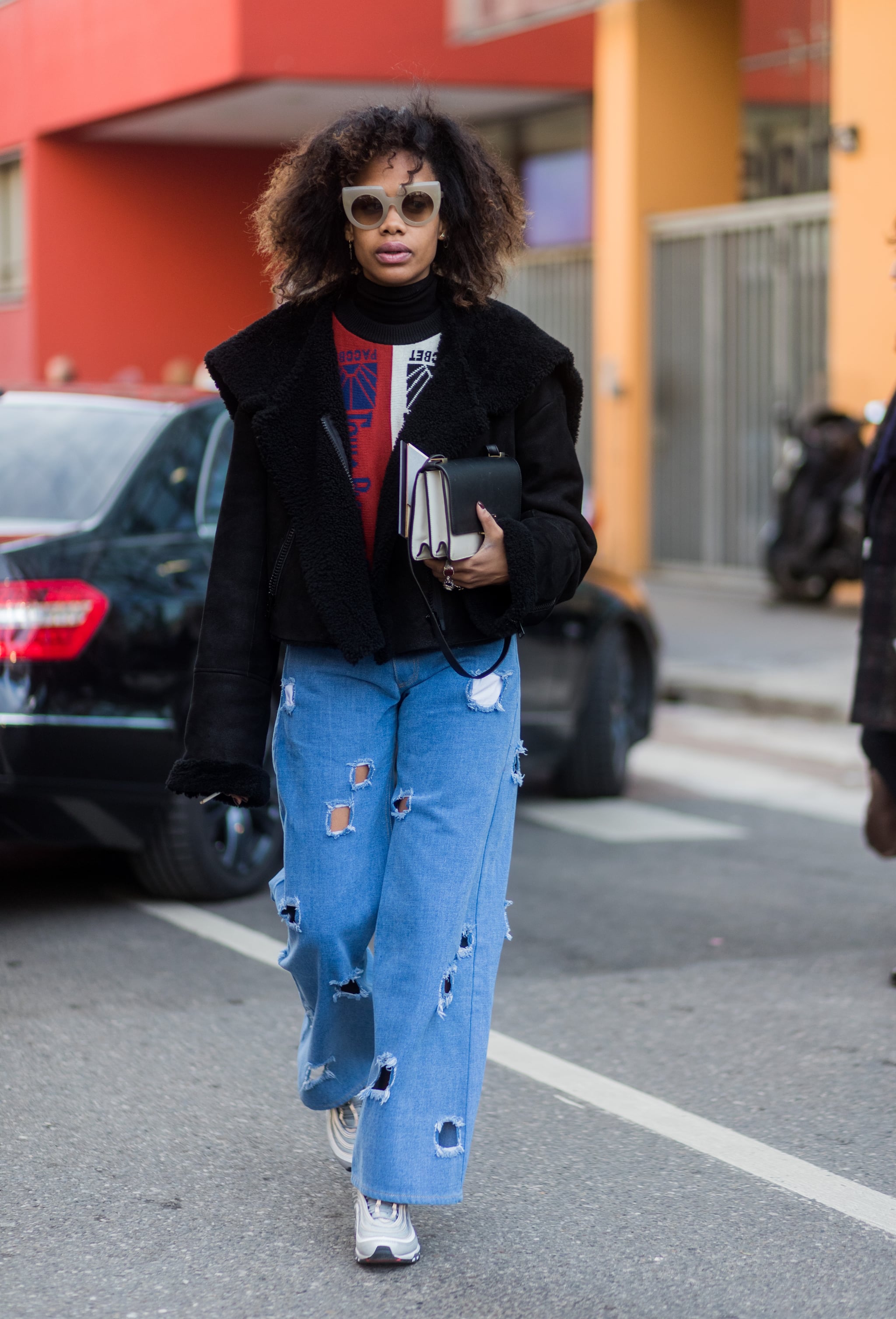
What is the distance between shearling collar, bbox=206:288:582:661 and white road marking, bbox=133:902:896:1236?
4.46 feet

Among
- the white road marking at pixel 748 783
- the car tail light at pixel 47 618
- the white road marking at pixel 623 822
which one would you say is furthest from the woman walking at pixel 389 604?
the white road marking at pixel 748 783

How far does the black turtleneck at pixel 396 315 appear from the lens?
3322mm

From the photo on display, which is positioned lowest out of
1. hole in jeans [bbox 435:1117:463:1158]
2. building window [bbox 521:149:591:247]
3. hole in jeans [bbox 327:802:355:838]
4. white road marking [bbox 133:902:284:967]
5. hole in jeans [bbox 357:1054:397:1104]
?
white road marking [bbox 133:902:284:967]

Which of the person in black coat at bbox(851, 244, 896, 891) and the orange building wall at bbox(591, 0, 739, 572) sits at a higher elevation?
the orange building wall at bbox(591, 0, 739, 572)

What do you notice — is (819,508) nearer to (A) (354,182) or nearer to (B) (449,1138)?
(A) (354,182)

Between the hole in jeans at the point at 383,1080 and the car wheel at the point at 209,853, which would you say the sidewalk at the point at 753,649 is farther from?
the hole in jeans at the point at 383,1080

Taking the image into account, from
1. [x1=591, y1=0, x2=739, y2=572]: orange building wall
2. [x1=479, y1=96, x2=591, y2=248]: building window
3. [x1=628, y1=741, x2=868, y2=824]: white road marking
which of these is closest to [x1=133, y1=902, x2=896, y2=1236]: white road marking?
[x1=628, y1=741, x2=868, y2=824]: white road marking

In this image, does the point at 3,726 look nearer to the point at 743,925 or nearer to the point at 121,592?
the point at 121,592

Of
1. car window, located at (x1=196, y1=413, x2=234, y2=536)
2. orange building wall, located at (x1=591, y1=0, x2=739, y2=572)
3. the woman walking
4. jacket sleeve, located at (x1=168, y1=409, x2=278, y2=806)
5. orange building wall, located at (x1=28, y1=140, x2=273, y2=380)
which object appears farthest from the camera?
orange building wall, located at (x1=28, y1=140, x2=273, y2=380)

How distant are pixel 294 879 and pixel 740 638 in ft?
A: 34.3

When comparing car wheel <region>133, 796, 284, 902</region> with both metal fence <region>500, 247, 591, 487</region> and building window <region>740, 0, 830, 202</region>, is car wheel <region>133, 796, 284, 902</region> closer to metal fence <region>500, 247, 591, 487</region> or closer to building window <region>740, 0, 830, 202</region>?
building window <region>740, 0, 830, 202</region>

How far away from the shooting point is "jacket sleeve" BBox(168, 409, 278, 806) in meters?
3.36

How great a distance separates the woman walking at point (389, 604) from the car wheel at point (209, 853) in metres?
2.35

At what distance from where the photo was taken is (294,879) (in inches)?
132
